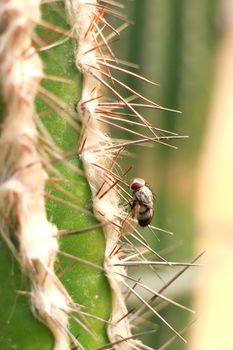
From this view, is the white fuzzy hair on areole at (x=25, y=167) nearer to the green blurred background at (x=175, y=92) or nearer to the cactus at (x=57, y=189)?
the cactus at (x=57, y=189)

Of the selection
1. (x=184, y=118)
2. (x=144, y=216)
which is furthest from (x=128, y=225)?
(x=184, y=118)

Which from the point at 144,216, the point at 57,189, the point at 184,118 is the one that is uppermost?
the point at 57,189

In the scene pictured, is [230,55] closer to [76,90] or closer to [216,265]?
[216,265]

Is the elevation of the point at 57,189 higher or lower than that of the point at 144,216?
higher

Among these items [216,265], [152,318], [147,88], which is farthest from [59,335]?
[216,265]

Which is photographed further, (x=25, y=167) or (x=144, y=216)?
(x=144, y=216)

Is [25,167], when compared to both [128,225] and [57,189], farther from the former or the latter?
[128,225]

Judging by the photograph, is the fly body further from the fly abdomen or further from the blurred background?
the blurred background
